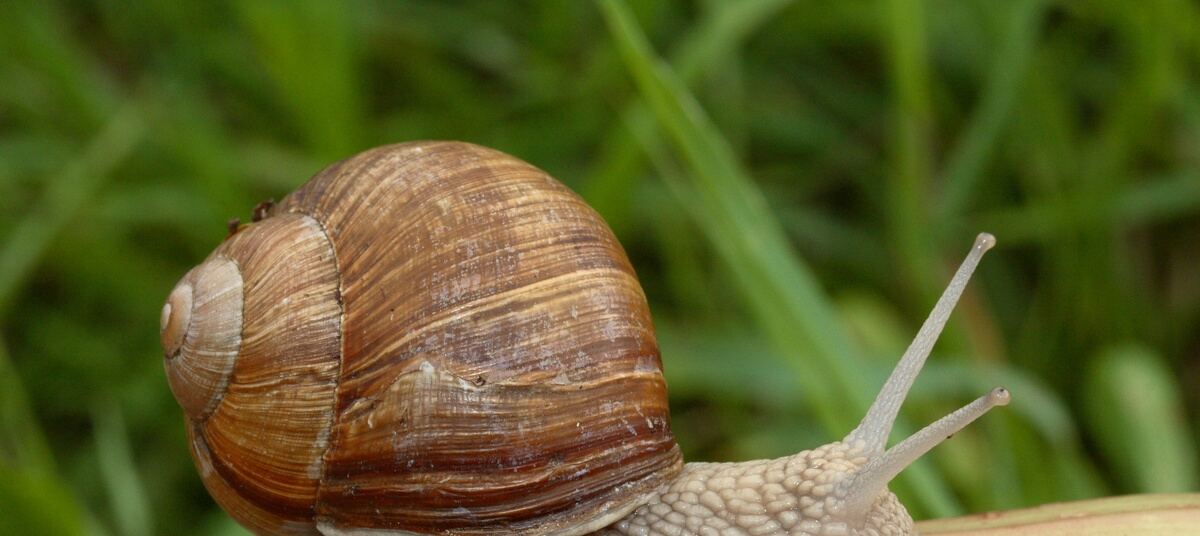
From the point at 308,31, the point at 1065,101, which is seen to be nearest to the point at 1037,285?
the point at 1065,101

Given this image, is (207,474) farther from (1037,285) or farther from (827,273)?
(1037,285)

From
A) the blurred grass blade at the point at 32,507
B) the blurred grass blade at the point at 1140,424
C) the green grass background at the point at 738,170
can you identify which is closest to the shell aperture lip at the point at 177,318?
the blurred grass blade at the point at 32,507

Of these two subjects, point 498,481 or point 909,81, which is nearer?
point 498,481

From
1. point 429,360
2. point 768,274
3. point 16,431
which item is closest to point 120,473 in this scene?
point 16,431

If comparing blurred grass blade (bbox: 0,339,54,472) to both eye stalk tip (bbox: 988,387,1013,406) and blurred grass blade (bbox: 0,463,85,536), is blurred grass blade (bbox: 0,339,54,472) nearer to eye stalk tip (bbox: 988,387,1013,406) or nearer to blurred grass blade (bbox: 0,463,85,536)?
blurred grass blade (bbox: 0,463,85,536)

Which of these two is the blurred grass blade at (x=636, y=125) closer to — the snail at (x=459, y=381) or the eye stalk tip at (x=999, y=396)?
the snail at (x=459, y=381)

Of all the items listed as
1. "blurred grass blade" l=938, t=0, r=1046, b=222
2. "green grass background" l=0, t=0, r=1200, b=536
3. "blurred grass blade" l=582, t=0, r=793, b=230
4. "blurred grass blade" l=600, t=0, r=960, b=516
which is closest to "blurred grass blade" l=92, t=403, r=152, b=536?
"green grass background" l=0, t=0, r=1200, b=536

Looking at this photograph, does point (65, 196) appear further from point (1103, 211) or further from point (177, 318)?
point (1103, 211)
